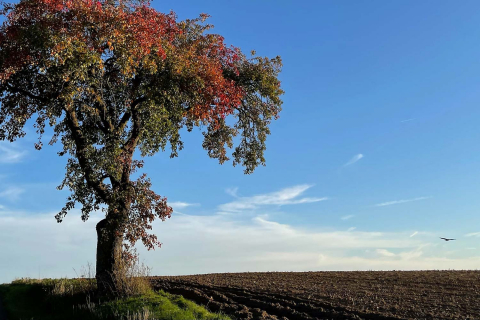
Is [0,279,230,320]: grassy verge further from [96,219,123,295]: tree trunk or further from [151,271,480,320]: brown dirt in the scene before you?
[151,271,480,320]: brown dirt

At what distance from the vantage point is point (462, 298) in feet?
53.8

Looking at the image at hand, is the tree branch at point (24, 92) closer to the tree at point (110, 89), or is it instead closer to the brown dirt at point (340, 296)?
the tree at point (110, 89)

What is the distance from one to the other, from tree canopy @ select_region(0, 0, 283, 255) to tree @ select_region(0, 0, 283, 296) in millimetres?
42

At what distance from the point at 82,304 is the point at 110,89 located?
872 cm

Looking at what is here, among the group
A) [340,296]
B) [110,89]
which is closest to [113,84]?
[110,89]

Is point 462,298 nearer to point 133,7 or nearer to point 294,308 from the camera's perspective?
point 294,308

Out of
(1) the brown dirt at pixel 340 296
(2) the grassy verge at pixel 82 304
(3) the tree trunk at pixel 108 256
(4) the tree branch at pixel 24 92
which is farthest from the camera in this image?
(4) the tree branch at pixel 24 92

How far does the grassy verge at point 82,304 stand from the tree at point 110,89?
168 centimetres

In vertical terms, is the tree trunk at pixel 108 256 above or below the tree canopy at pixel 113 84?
below

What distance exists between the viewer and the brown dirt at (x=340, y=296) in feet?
44.4

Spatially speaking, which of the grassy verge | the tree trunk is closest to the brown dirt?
the grassy verge

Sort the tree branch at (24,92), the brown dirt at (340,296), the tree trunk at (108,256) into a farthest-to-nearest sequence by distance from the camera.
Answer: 1. the tree branch at (24,92)
2. the tree trunk at (108,256)
3. the brown dirt at (340,296)

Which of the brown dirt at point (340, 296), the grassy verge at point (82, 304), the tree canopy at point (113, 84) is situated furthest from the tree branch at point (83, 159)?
the brown dirt at point (340, 296)

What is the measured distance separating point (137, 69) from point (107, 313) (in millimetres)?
9748
